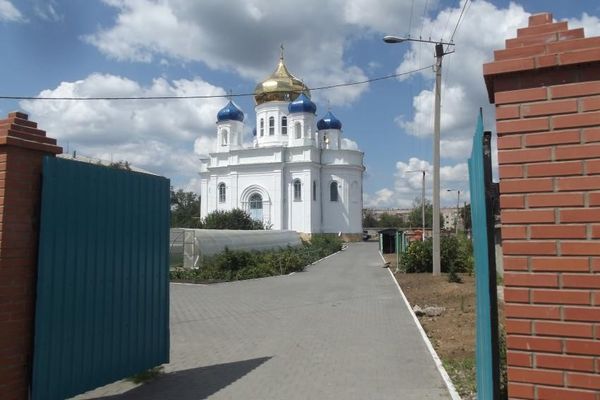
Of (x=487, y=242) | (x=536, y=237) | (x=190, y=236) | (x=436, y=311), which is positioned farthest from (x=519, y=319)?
(x=190, y=236)

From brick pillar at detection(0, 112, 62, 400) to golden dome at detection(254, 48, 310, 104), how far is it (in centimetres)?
4985

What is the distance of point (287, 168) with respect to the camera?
166ft

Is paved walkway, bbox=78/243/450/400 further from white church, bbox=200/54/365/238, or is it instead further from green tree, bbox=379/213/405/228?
green tree, bbox=379/213/405/228

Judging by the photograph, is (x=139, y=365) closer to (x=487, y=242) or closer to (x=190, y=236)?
(x=487, y=242)

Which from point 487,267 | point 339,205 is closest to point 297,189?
point 339,205

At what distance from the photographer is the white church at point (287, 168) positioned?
49.7 m

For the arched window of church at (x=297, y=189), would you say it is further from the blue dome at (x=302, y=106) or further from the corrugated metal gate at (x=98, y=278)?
the corrugated metal gate at (x=98, y=278)

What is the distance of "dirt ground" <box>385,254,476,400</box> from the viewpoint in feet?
20.2

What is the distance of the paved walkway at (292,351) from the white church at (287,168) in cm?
3634

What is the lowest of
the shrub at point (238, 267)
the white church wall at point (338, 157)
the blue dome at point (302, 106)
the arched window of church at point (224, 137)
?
the shrub at point (238, 267)

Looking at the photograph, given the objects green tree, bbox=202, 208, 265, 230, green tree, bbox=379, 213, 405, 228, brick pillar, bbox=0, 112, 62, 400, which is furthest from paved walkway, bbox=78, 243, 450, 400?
green tree, bbox=379, 213, 405, 228

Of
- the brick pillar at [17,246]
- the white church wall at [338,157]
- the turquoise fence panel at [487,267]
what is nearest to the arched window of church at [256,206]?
the white church wall at [338,157]

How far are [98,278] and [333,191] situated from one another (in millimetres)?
47987

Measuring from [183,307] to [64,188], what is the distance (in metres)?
7.51
